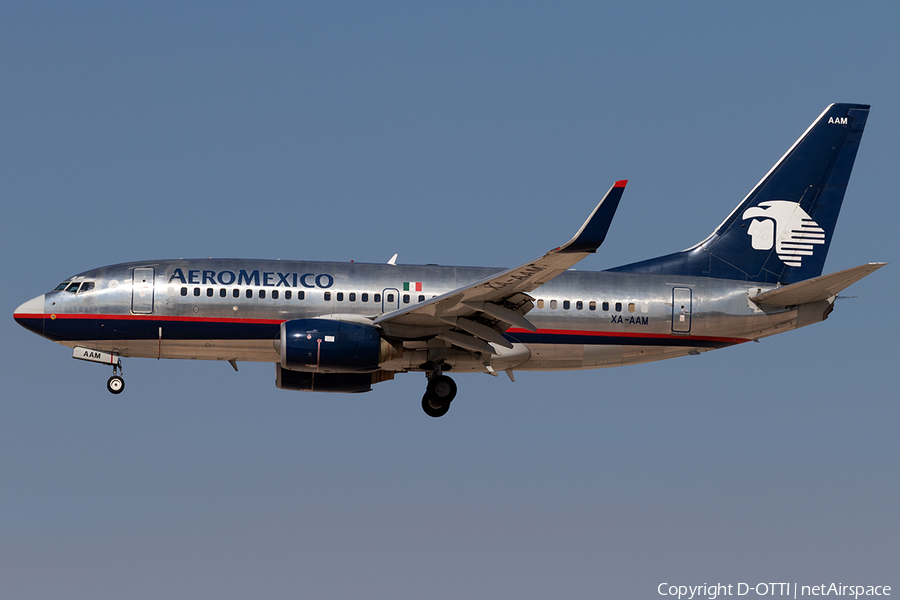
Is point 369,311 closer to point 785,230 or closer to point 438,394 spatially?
point 438,394

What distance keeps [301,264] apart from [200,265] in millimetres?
3042

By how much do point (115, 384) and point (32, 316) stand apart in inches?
125

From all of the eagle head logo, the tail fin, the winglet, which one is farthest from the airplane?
the winglet

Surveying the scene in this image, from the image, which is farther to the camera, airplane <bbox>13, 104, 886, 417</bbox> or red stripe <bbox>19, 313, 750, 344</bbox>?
red stripe <bbox>19, 313, 750, 344</bbox>

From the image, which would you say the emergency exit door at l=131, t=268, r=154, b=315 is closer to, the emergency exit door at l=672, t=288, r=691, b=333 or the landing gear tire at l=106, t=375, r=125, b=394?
the landing gear tire at l=106, t=375, r=125, b=394

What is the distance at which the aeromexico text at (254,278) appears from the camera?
111 feet

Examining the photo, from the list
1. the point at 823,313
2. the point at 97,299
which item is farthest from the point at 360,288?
the point at 823,313

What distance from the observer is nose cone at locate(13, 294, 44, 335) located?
33812 millimetres

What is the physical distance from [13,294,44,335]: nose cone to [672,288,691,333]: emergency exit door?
63.6 feet

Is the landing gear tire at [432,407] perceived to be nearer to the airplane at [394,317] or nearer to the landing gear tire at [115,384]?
the airplane at [394,317]

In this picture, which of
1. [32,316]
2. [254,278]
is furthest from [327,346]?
[32,316]

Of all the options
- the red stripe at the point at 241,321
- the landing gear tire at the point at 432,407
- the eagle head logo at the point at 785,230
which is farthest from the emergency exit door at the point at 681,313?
the landing gear tire at the point at 432,407

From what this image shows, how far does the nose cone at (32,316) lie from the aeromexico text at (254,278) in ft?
13.5

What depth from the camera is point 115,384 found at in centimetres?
3441
